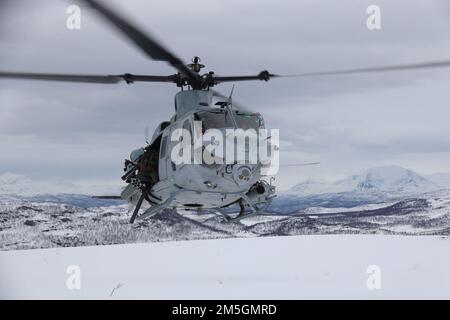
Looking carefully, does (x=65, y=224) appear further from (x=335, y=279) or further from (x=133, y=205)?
(x=335, y=279)

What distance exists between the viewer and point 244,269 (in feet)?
58.3

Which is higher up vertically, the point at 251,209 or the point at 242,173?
the point at 242,173

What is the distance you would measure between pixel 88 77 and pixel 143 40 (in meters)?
1.84

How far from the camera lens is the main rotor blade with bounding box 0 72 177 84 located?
36.1ft

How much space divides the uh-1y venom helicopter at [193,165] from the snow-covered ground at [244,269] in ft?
7.15

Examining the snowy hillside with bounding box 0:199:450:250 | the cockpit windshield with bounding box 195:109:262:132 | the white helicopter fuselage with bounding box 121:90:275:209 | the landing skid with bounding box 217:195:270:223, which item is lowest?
the snowy hillside with bounding box 0:199:450:250

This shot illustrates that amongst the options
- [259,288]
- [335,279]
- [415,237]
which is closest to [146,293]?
[259,288]

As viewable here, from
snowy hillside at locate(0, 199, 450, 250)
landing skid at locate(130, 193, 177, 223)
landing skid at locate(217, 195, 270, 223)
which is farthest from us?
snowy hillside at locate(0, 199, 450, 250)

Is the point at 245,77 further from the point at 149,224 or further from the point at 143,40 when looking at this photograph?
the point at 149,224

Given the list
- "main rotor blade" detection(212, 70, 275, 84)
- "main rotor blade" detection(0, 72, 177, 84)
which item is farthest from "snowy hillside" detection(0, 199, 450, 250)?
"main rotor blade" detection(0, 72, 177, 84)

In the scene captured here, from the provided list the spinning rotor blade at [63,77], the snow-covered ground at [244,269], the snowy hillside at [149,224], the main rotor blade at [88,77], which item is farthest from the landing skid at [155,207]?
the snowy hillside at [149,224]

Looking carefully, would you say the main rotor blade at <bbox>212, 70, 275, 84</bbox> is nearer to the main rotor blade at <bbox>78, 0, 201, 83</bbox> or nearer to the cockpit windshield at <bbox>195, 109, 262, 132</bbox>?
the main rotor blade at <bbox>78, 0, 201, 83</bbox>

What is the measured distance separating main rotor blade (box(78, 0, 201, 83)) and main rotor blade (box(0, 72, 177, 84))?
69 centimetres

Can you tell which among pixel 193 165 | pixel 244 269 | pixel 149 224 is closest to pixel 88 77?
pixel 193 165
